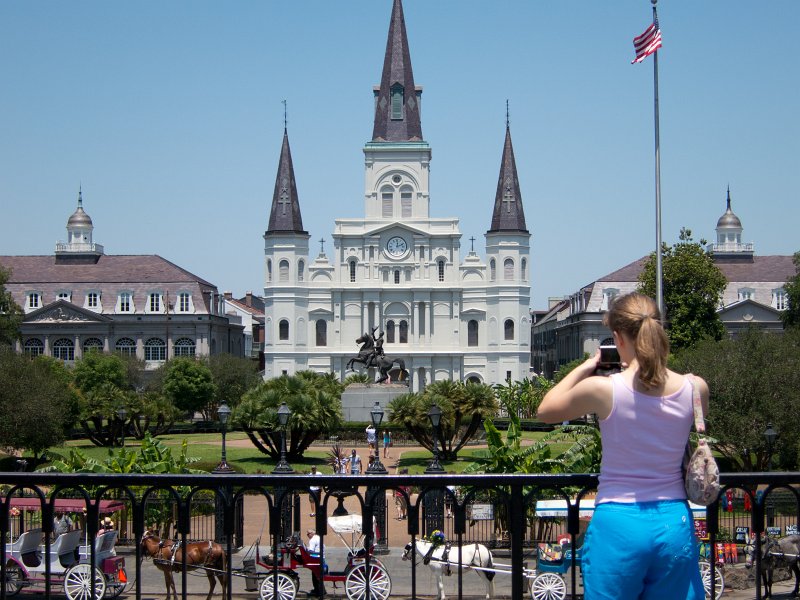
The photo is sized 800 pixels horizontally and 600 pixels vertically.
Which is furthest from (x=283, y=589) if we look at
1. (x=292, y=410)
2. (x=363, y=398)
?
(x=363, y=398)

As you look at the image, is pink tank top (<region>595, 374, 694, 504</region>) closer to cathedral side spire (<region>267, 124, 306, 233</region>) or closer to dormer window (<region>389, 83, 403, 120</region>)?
cathedral side spire (<region>267, 124, 306, 233</region>)

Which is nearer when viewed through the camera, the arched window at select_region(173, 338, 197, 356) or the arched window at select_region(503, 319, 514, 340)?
the arched window at select_region(173, 338, 197, 356)

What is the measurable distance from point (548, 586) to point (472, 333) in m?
87.2

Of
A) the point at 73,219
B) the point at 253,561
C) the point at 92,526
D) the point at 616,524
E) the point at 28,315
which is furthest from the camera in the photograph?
the point at 73,219

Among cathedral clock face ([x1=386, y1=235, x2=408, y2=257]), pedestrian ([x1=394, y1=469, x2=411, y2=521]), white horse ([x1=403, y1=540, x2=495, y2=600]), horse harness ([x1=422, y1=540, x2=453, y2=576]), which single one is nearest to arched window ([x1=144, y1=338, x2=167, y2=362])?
cathedral clock face ([x1=386, y1=235, x2=408, y2=257])

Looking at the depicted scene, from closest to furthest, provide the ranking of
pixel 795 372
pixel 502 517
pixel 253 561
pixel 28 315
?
pixel 253 561 → pixel 502 517 → pixel 795 372 → pixel 28 315

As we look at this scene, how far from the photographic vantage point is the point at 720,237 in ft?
375

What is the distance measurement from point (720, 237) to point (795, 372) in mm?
82594

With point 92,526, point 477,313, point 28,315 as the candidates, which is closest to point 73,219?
point 28,315

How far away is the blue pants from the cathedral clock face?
307ft

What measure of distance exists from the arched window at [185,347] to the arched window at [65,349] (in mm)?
9399

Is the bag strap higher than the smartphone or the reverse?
the reverse

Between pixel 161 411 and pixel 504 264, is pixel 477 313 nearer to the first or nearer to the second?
pixel 504 264

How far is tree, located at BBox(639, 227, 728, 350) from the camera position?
6744 centimetres
